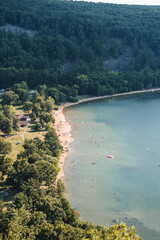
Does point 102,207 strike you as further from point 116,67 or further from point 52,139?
point 116,67

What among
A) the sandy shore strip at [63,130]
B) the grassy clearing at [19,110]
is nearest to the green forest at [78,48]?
the sandy shore strip at [63,130]

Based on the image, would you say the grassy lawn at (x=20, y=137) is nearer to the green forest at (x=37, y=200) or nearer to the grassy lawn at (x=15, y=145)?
the grassy lawn at (x=15, y=145)

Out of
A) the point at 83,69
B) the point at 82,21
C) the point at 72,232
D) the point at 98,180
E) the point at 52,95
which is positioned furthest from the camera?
the point at 82,21

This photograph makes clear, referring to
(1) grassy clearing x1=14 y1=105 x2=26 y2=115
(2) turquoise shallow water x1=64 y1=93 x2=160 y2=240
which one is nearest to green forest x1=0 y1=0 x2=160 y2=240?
(1) grassy clearing x1=14 y1=105 x2=26 y2=115

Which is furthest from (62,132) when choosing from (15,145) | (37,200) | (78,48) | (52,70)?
(78,48)

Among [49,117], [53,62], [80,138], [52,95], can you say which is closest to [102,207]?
[80,138]

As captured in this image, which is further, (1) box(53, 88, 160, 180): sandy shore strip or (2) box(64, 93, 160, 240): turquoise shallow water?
(1) box(53, 88, 160, 180): sandy shore strip

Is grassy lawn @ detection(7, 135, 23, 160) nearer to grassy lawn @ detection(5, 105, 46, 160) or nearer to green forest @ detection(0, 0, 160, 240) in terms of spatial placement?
grassy lawn @ detection(5, 105, 46, 160)
